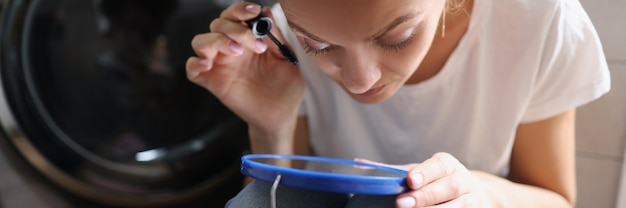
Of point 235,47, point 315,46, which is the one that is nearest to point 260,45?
point 235,47

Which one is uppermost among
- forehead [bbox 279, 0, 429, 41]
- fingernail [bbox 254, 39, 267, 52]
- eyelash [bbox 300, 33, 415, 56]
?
forehead [bbox 279, 0, 429, 41]

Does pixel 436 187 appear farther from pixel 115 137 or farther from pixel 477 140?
pixel 115 137

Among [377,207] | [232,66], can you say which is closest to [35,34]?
[232,66]

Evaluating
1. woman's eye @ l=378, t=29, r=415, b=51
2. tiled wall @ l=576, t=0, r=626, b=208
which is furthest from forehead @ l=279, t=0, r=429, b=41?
tiled wall @ l=576, t=0, r=626, b=208

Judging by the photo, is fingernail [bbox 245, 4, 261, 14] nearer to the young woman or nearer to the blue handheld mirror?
the young woman

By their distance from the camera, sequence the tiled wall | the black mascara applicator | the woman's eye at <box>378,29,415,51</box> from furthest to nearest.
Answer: the tiled wall
the black mascara applicator
the woman's eye at <box>378,29,415,51</box>

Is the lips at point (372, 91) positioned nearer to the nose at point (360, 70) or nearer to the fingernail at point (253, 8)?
the nose at point (360, 70)

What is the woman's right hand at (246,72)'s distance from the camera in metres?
0.60

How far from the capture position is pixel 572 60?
0.61m

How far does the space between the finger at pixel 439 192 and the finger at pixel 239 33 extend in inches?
10.3

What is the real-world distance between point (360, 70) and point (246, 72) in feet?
0.77

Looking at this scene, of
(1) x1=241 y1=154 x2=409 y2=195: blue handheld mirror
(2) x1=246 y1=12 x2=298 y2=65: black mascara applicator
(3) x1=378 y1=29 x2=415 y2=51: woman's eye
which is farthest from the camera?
(2) x1=246 y1=12 x2=298 y2=65: black mascara applicator

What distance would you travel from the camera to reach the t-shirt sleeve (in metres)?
0.60

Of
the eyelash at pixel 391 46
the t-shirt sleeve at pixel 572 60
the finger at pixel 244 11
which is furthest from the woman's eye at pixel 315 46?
the t-shirt sleeve at pixel 572 60
